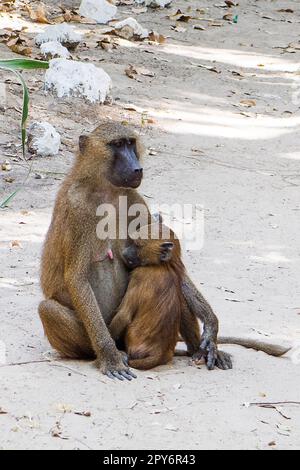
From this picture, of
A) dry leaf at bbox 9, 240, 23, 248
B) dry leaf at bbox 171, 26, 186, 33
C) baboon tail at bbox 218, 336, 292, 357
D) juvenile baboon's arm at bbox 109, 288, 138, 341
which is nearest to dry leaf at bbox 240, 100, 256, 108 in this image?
dry leaf at bbox 171, 26, 186, 33

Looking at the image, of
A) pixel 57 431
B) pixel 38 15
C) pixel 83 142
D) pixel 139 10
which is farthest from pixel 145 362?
pixel 139 10

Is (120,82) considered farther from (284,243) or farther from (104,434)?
(104,434)

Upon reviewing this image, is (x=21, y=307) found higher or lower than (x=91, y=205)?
lower

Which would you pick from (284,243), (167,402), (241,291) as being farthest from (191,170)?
(167,402)

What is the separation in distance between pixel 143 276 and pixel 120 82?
253 inches

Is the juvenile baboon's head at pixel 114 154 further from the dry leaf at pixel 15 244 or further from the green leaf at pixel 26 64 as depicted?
the dry leaf at pixel 15 244

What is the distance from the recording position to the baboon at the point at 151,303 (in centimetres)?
555

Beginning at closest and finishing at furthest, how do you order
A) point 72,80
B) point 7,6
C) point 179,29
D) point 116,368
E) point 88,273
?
point 116,368
point 88,273
point 72,80
point 7,6
point 179,29

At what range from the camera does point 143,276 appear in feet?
18.4

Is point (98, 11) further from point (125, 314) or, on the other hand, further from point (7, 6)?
point (125, 314)

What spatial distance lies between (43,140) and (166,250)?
13.7ft

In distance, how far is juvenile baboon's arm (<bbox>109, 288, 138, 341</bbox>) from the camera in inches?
221

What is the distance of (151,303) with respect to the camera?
555 cm

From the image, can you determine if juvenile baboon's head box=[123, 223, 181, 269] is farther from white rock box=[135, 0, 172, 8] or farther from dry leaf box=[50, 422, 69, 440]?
white rock box=[135, 0, 172, 8]
